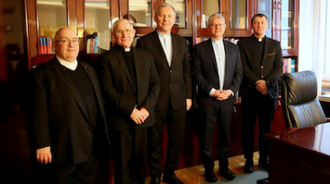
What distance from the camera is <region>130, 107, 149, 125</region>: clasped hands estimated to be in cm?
216

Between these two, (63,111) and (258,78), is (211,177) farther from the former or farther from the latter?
(63,111)

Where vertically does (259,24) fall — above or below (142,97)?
above

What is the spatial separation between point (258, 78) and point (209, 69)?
0.56m

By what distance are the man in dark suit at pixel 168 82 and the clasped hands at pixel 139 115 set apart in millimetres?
233

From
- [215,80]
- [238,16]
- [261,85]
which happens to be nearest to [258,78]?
[261,85]

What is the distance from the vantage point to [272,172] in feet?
5.91

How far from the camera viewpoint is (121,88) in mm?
2188

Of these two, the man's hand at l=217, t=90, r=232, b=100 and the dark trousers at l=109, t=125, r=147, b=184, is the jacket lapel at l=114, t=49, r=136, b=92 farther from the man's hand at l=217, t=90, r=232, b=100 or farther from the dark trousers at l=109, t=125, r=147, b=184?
the man's hand at l=217, t=90, r=232, b=100

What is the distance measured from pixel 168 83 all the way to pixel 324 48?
2658mm

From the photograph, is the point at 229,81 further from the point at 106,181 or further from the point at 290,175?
the point at 106,181

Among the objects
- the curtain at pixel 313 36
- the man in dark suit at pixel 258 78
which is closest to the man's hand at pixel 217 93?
the man in dark suit at pixel 258 78

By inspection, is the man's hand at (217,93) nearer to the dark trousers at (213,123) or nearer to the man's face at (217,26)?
the dark trousers at (213,123)

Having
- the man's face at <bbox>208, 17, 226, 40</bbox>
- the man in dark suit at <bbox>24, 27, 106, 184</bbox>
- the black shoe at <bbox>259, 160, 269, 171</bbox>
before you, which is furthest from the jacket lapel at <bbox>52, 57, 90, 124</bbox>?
the black shoe at <bbox>259, 160, 269, 171</bbox>

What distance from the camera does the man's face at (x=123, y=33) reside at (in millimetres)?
2164
